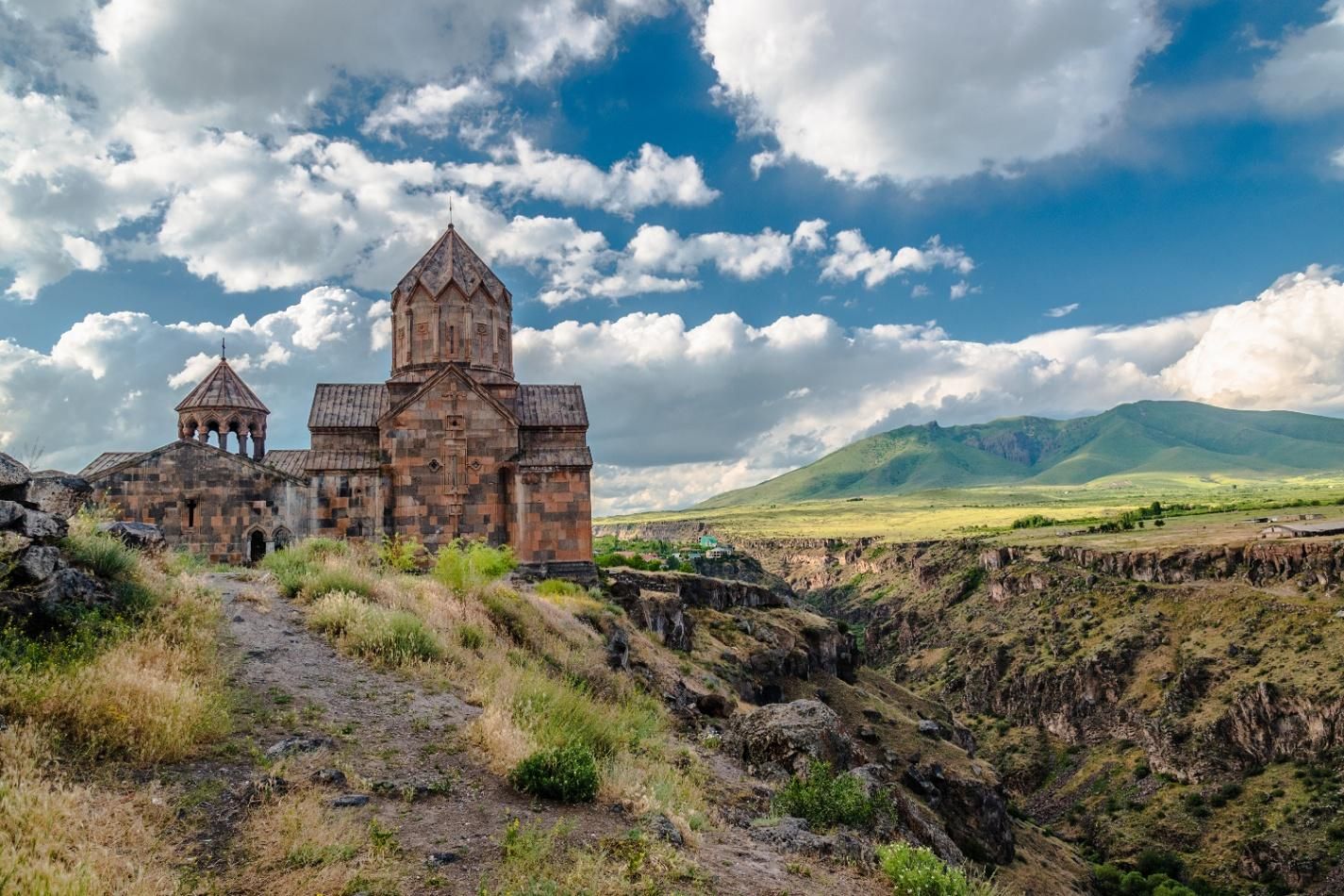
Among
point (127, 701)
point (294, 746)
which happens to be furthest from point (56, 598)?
point (294, 746)

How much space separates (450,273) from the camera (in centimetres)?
2411

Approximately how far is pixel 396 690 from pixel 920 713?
43.3 metres

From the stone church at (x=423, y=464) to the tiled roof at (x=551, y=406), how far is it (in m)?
0.04

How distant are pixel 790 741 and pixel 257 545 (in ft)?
51.1

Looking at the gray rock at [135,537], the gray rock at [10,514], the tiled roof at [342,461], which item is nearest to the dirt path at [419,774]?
the gray rock at [10,514]

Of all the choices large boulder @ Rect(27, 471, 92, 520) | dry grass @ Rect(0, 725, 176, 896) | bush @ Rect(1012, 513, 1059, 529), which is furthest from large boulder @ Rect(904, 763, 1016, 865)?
bush @ Rect(1012, 513, 1059, 529)

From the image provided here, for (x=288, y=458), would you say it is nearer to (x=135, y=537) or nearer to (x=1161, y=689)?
(x=135, y=537)

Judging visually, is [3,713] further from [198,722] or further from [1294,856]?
[1294,856]

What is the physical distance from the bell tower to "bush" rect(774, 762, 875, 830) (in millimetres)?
17568

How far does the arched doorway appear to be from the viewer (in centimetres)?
2027

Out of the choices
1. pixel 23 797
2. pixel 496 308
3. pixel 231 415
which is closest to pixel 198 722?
pixel 23 797

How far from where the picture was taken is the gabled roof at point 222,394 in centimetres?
2688

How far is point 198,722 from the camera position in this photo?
6.45m

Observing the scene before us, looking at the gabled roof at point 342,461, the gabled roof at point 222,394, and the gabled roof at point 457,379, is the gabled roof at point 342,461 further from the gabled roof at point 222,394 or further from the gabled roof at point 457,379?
the gabled roof at point 222,394
